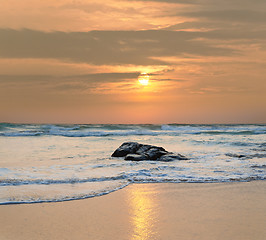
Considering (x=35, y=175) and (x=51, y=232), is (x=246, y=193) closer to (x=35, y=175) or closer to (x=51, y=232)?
Result: (x=51, y=232)

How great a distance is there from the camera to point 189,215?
459cm

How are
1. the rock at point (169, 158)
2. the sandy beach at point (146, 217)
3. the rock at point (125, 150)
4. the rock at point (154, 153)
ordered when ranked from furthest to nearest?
the rock at point (125, 150)
the rock at point (154, 153)
the rock at point (169, 158)
the sandy beach at point (146, 217)

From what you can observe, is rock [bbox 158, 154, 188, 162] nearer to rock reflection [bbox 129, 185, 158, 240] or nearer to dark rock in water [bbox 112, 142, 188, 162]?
dark rock in water [bbox 112, 142, 188, 162]

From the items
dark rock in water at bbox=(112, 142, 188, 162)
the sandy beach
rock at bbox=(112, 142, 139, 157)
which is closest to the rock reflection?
the sandy beach

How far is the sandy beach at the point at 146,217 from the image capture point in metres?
3.86

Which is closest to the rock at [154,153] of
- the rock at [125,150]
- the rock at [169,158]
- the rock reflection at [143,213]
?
the rock at [169,158]

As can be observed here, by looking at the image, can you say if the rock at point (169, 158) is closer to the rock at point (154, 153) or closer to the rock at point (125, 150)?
the rock at point (154, 153)

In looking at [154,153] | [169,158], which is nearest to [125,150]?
[154,153]

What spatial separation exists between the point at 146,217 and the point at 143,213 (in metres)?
0.21

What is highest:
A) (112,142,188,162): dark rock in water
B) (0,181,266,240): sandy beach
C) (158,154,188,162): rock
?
(112,142,188,162): dark rock in water

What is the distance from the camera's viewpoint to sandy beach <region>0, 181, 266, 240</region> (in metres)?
3.86

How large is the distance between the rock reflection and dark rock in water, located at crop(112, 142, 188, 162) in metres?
4.30

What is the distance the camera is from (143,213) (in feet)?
15.5

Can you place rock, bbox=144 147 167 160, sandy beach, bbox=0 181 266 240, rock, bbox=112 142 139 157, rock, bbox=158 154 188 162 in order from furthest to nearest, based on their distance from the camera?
1. rock, bbox=112 142 139 157
2. rock, bbox=144 147 167 160
3. rock, bbox=158 154 188 162
4. sandy beach, bbox=0 181 266 240
